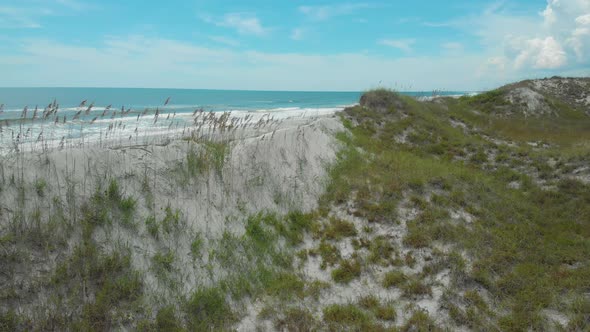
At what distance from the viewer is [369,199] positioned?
1027cm

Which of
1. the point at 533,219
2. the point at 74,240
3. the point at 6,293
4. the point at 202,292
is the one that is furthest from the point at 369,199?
the point at 6,293

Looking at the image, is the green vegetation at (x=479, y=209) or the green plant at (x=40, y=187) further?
the green vegetation at (x=479, y=209)

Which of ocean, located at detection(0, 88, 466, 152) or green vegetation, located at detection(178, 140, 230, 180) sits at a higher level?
ocean, located at detection(0, 88, 466, 152)

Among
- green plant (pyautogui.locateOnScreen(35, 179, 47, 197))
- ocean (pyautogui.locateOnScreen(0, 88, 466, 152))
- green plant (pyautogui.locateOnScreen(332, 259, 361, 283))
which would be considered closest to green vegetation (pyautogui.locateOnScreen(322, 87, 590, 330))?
green plant (pyautogui.locateOnScreen(332, 259, 361, 283))

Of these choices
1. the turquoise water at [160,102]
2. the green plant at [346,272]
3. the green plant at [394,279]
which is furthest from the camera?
the turquoise water at [160,102]

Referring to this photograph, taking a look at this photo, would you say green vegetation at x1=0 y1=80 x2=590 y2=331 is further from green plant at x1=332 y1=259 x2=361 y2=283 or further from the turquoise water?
the turquoise water

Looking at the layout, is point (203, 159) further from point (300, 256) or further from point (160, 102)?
point (160, 102)

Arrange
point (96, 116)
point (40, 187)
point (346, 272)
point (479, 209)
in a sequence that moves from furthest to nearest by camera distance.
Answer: point (479, 209) → point (96, 116) → point (346, 272) → point (40, 187)

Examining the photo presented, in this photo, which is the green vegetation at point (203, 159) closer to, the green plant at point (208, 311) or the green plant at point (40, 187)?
the green plant at point (40, 187)

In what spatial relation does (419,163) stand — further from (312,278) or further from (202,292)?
(202,292)

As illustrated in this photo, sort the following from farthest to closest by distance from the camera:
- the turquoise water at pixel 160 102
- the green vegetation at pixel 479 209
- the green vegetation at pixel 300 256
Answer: the turquoise water at pixel 160 102 < the green vegetation at pixel 479 209 < the green vegetation at pixel 300 256

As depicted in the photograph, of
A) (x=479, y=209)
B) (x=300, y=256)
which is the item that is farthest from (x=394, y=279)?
(x=479, y=209)

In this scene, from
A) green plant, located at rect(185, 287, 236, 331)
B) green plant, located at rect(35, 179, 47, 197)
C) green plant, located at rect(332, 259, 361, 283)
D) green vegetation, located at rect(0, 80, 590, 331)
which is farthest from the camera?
green plant, located at rect(332, 259, 361, 283)

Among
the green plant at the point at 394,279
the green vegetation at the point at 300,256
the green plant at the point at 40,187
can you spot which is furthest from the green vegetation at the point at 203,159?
the green plant at the point at 394,279
